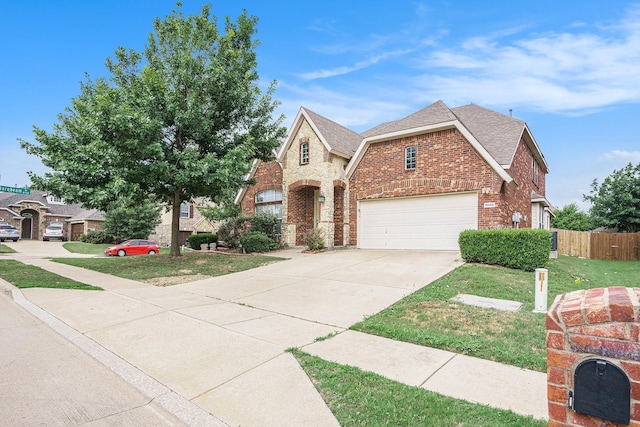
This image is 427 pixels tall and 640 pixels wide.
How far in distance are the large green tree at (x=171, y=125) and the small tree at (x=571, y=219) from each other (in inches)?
1497

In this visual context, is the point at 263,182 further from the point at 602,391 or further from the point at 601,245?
the point at 602,391

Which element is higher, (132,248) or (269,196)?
(269,196)

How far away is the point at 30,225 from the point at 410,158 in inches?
1764

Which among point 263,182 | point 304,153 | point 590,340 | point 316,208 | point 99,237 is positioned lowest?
point 99,237

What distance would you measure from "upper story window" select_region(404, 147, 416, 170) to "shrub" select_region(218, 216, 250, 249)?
8918mm

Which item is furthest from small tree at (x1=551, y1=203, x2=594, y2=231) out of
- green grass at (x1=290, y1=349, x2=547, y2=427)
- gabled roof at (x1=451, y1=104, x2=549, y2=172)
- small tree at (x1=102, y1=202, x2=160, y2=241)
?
green grass at (x1=290, y1=349, x2=547, y2=427)

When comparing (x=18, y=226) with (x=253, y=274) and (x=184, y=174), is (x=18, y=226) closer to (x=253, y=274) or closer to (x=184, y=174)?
(x=184, y=174)

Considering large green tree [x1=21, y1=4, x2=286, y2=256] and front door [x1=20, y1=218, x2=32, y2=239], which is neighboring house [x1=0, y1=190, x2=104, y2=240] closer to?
front door [x1=20, y1=218, x2=32, y2=239]

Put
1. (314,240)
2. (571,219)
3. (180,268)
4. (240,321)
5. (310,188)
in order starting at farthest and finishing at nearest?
(571,219) < (310,188) < (314,240) < (180,268) < (240,321)

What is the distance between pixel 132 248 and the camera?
82.6 ft

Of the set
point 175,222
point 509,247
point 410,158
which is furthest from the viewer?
point 410,158

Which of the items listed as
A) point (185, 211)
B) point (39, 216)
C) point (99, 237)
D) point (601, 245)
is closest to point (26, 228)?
point (39, 216)

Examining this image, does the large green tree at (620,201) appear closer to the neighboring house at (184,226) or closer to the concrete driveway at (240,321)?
the concrete driveway at (240,321)

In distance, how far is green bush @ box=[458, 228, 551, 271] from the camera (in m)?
10.7
